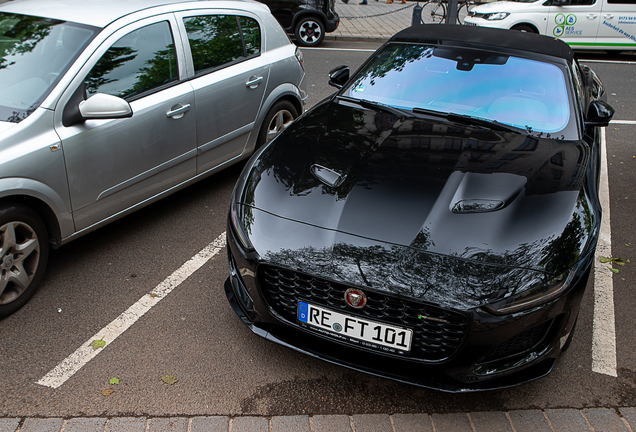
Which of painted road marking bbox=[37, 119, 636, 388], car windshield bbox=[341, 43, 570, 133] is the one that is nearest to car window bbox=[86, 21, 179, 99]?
painted road marking bbox=[37, 119, 636, 388]

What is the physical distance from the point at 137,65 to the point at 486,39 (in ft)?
8.35

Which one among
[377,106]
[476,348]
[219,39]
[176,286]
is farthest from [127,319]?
[219,39]

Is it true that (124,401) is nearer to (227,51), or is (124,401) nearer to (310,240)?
(310,240)

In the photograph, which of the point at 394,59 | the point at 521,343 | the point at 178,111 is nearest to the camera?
the point at 521,343

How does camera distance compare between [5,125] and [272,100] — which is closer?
[5,125]

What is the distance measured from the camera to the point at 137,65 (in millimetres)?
3789

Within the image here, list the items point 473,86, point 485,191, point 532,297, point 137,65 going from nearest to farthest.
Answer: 1. point 532,297
2. point 485,191
3. point 473,86
4. point 137,65

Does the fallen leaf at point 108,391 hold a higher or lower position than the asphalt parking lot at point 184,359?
higher

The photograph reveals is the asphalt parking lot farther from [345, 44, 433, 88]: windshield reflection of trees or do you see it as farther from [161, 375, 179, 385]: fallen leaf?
[345, 44, 433, 88]: windshield reflection of trees

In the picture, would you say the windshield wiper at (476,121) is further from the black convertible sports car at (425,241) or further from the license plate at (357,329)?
the license plate at (357,329)

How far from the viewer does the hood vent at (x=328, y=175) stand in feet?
9.36

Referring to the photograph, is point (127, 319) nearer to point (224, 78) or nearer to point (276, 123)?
point (224, 78)

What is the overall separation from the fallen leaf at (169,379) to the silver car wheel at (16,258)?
1113 mm

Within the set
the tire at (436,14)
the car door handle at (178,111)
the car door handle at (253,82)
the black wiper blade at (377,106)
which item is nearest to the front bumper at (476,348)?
the black wiper blade at (377,106)
